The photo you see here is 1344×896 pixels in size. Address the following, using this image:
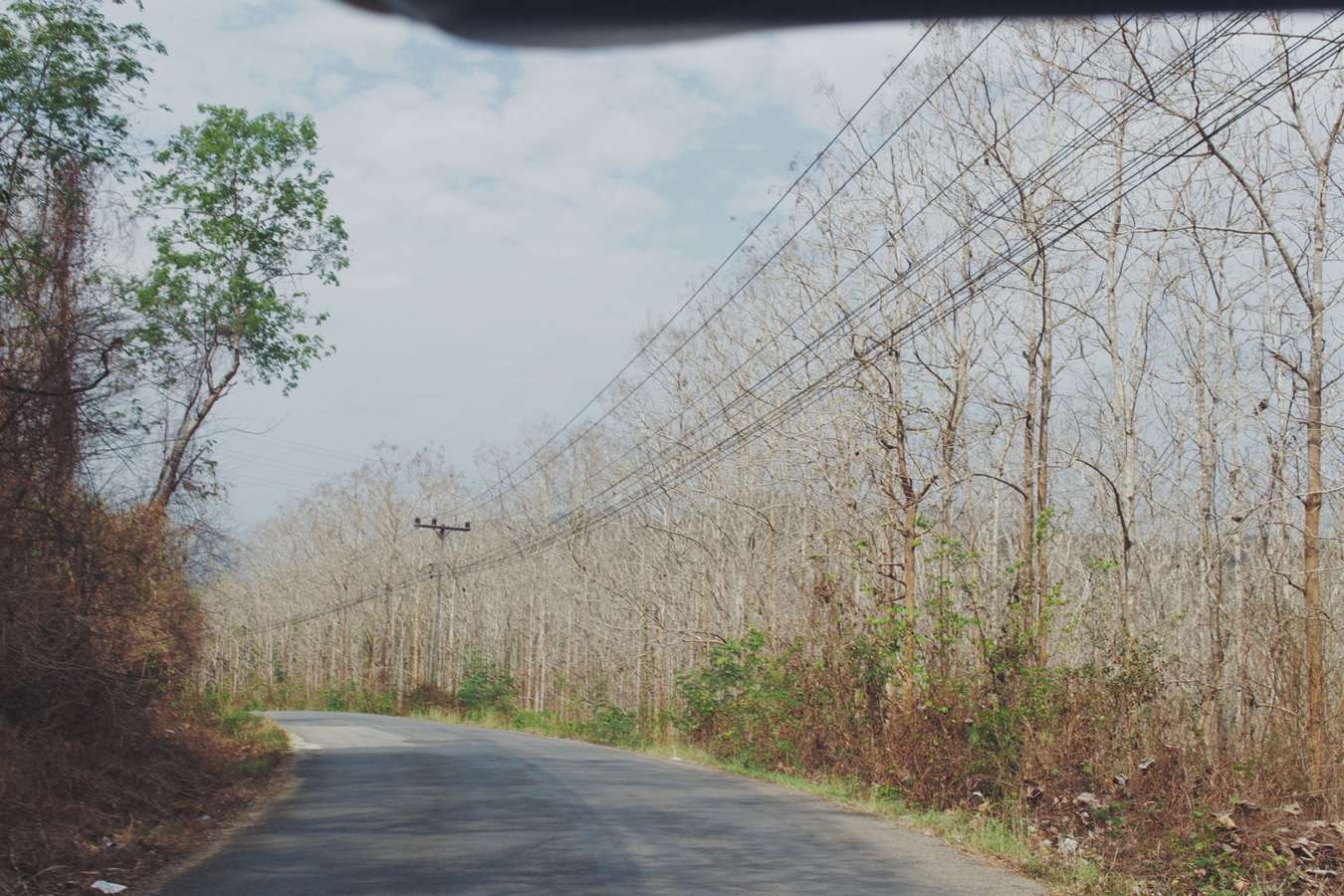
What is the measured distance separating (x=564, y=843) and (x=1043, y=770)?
17.5 ft

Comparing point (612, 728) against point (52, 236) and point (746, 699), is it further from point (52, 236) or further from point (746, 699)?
point (52, 236)

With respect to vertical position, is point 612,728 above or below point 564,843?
below

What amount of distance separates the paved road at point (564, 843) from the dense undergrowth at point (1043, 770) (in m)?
0.93

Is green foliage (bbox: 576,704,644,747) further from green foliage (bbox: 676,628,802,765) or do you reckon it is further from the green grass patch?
the green grass patch

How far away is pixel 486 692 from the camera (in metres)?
48.6

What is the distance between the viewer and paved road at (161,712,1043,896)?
8531mm

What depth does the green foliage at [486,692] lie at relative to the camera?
47812 mm

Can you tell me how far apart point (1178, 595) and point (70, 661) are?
2310cm

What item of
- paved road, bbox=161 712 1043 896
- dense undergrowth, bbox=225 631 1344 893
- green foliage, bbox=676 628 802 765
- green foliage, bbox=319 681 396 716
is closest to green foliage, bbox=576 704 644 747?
green foliage, bbox=676 628 802 765

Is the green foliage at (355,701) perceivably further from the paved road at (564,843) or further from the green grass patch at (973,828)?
the paved road at (564,843)

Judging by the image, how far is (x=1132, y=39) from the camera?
13031mm

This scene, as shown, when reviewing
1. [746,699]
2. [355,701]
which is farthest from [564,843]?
[355,701]

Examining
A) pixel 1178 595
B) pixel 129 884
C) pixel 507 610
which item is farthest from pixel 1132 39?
pixel 507 610

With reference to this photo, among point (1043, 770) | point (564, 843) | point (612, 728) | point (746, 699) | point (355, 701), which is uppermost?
point (746, 699)
